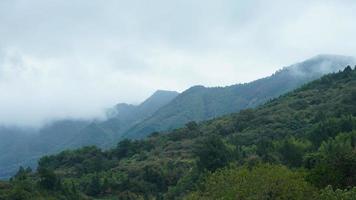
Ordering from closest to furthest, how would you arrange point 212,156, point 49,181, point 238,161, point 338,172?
point 338,172 → point 238,161 → point 49,181 → point 212,156

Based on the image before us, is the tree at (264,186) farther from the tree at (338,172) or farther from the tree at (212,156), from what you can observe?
the tree at (212,156)

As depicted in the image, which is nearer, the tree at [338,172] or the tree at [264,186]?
the tree at [264,186]

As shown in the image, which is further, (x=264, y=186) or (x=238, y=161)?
Answer: (x=238, y=161)

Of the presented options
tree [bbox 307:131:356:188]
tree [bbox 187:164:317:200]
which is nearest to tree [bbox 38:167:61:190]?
tree [bbox 187:164:317:200]

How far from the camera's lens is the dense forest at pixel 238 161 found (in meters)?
37.2

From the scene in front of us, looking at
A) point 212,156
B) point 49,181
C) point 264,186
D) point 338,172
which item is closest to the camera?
point 264,186

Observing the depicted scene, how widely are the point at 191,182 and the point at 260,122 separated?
160ft

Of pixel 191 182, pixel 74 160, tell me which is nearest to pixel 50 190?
pixel 191 182

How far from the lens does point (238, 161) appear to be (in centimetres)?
7356

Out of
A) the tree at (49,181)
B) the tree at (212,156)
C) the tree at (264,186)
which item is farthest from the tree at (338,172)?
the tree at (49,181)

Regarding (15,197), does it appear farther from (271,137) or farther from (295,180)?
(271,137)

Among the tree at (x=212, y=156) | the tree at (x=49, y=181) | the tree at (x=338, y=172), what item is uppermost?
the tree at (x=49, y=181)

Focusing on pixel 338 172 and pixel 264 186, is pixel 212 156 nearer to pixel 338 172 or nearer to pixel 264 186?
pixel 338 172

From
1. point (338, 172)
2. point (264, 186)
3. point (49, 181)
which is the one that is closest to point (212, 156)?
point (49, 181)
